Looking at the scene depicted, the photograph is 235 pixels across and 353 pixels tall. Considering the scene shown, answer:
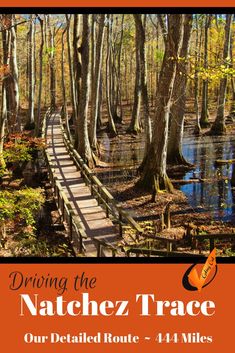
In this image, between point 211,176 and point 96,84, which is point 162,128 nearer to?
point 211,176

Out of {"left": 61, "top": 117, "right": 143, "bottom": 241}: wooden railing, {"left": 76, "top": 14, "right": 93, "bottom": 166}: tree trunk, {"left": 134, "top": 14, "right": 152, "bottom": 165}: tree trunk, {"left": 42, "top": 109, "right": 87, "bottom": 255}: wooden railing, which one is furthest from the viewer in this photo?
{"left": 76, "top": 14, "right": 93, "bottom": 166}: tree trunk

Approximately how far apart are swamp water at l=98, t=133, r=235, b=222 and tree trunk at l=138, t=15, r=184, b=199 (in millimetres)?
1239

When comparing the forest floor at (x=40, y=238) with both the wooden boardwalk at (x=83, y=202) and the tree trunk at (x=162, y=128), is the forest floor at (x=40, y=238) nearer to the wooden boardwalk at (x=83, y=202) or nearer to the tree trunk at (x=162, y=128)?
the wooden boardwalk at (x=83, y=202)

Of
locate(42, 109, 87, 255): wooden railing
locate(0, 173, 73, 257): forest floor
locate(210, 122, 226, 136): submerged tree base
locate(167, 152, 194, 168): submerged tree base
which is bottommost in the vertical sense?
locate(0, 173, 73, 257): forest floor

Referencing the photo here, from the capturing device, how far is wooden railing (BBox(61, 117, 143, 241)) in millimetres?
9883

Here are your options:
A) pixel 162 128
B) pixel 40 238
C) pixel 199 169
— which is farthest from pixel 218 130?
pixel 40 238

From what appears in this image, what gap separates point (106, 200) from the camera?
40.0 ft

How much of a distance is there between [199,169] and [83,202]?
22.5 ft

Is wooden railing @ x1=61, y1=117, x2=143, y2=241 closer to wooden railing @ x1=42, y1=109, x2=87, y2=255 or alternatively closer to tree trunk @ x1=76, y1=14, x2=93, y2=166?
tree trunk @ x1=76, y1=14, x2=93, y2=166

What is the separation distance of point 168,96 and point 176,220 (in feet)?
12.5

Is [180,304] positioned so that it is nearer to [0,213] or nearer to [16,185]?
[0,213]

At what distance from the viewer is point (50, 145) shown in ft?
72.4

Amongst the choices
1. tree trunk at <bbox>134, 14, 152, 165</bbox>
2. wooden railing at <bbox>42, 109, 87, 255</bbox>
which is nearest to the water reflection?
tree trunk at <bbox>134, 14, 152, 165</bbox>

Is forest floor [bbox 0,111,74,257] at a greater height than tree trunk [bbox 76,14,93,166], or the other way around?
tree trunk [bbox 76,14,93,166]
